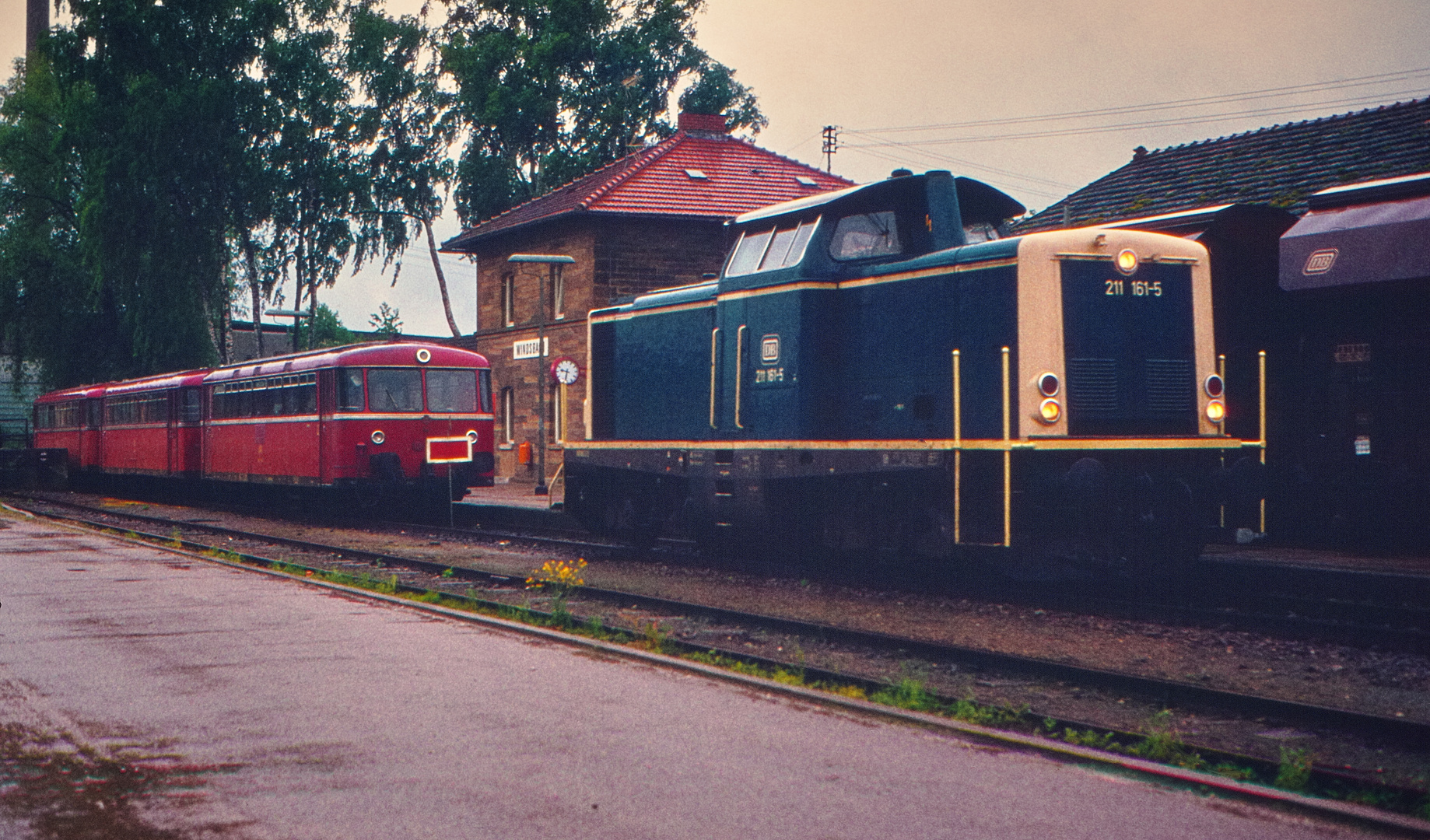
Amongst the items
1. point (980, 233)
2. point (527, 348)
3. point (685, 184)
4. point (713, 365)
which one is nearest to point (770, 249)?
point (713, 365)

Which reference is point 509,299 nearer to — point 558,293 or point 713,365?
point 558,293

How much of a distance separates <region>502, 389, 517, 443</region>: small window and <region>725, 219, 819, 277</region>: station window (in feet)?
68.2

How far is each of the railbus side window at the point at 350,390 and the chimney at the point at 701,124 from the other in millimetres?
15888

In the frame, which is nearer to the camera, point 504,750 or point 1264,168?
point 504,750

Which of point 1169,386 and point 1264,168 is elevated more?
point 1264,168

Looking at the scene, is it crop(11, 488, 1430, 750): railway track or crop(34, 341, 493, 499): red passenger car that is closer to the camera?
crop(11, 488, 1430, 750): railway track

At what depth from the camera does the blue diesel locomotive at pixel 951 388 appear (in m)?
10.6

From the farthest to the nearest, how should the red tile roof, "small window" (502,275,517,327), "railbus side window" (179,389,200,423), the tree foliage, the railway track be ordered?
the tree foliage
"small window" (502,275,517,327)
the red tile roof
"railbus side window" (179,389,200,423)
the railway track

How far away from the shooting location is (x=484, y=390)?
22.7m

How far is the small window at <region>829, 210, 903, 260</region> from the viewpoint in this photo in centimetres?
1237

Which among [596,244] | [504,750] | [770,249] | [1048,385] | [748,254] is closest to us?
[504,750]

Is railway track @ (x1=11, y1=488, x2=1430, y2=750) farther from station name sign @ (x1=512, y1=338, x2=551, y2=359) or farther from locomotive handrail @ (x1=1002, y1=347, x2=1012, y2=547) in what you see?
station name sign @ (x1=512, y1=338, x2=551, y2=359)

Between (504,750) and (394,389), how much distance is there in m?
16.2

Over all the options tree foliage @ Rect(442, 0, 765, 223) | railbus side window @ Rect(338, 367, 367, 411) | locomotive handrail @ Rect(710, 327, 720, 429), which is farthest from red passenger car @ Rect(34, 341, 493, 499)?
tree foliage @ Rect(442, 0, 765, 223)
